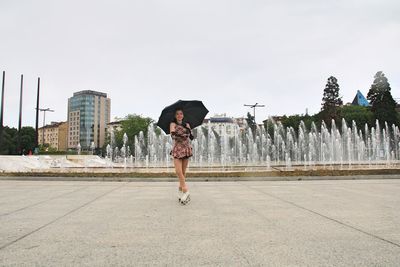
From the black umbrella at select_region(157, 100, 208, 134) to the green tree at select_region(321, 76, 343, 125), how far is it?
6549 cm

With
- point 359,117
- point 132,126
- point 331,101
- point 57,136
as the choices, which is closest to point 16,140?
point 132,126

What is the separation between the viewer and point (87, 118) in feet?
511

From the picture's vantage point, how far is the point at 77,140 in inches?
6378

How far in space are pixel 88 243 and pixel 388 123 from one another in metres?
64.5

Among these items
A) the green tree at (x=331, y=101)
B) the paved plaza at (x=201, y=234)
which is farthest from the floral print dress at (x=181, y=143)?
the green tree at (x=331, y=101)

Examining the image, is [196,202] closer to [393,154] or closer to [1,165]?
[1,165]

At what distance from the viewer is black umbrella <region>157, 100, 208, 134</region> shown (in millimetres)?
7578

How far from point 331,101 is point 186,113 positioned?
68.0 metres

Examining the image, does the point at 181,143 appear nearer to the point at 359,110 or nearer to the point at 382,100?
the point at 382,100

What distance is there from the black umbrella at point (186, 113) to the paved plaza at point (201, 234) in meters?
2.00

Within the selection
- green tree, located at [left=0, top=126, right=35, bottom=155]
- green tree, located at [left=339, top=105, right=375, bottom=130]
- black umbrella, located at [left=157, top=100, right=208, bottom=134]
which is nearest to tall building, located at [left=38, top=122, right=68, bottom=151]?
green tree, located at [left=0, top=126, right=35, bottom=155]

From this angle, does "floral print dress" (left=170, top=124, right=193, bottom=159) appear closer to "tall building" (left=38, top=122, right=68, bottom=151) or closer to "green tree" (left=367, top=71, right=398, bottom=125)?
"green tree" (left=367, top=71, right=398, bottom=125)

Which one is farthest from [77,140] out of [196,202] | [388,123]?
[196,202]

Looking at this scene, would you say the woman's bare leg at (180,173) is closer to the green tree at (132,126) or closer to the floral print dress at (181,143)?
the floral print dress at (181,143)
